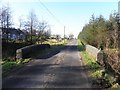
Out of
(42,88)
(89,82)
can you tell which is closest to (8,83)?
(42,88)

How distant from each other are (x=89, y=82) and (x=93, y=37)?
47.2 meters

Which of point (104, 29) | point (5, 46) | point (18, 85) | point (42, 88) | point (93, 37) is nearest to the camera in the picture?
point (42, 88)

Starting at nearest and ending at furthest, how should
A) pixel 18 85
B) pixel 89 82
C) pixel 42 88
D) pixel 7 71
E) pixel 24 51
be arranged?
pixel 42 88 → pixel 18 85 → pixel 89 82 → pixel 7 71 → pixel 24 51

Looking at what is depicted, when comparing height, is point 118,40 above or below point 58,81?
above

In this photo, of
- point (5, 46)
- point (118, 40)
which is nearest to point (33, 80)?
point (118, 40)

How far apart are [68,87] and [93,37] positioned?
4886cm

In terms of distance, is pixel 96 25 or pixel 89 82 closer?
pixel 89 82

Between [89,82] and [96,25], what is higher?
[96,25]

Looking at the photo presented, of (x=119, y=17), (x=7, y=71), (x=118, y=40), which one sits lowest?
(x=7, y=71)

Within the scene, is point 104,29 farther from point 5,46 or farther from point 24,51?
point 24,51

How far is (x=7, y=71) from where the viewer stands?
19625 millimetres

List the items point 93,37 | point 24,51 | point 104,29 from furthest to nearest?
1. point 93,37
2. point 104,29
3. point 24,51

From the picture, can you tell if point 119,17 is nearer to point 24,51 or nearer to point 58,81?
point 24,51

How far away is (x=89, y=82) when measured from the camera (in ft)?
49.9
